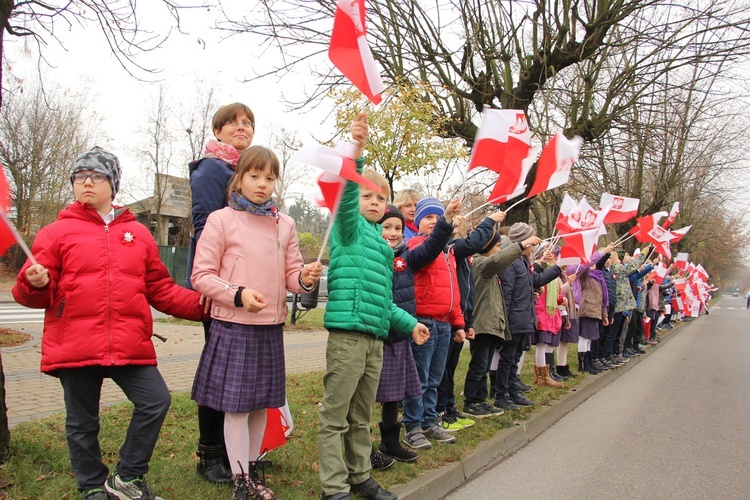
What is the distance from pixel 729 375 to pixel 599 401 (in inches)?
178

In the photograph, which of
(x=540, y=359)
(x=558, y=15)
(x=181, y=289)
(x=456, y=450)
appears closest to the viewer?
(x=181, y=289)

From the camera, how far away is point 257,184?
3.11m

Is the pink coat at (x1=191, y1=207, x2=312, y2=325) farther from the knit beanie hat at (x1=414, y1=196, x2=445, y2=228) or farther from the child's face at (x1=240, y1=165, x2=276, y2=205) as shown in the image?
the knit beanie hat at (x1=414, y1=196, x2=445, y2=228)

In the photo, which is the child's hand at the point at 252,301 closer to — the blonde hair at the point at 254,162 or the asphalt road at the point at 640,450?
the blonde hair at the point at 254,162

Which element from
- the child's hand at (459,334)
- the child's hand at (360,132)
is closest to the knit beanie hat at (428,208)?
the child's hand at (459,334)

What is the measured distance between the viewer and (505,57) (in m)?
10.2

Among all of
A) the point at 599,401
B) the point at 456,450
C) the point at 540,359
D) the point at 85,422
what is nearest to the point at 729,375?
the point at 599,401

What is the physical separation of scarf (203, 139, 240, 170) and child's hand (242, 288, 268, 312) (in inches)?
38.2

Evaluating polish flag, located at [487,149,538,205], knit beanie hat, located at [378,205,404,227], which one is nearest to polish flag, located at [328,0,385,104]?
knit beanie hat, located at [378,205,404,227]

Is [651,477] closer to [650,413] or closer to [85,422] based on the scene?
[650,413]

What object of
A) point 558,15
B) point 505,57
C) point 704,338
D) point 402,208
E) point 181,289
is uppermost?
point 558,15

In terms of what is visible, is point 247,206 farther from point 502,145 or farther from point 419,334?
point 502,145

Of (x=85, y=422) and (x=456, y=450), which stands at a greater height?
(x=85, y=422)

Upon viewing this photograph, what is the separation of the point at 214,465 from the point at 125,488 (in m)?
0.60
